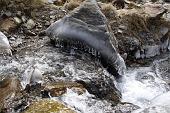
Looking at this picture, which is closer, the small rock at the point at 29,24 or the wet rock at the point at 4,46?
the wet rock at the point at 4,46

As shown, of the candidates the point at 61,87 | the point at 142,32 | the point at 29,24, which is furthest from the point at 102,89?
the point at 142,32

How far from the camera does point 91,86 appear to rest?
21.9 feet

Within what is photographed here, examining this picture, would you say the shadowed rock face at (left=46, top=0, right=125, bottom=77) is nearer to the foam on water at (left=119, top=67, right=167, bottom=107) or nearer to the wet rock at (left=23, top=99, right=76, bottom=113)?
the foam on water at (left=119, top=67, right=167, bottom=107)

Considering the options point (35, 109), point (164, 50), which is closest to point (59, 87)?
point (35, 109)

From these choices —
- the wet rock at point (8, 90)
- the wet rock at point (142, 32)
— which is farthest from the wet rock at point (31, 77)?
the wet rock at point (142, 32)

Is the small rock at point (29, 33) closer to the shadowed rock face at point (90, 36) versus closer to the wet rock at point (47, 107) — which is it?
the shadowed rock face at point (90, 36)

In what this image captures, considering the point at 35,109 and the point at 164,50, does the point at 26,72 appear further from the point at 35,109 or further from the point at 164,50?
the point at 164,50

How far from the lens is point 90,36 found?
7520mm

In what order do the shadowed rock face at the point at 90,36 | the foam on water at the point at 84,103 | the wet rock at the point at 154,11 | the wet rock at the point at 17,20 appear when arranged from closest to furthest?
the foam on water at the point at 84,103 → the shadowed rock face at the point at 90,36 → the wet rock at the point at 17,20 → the wet rock at the point at 154,11

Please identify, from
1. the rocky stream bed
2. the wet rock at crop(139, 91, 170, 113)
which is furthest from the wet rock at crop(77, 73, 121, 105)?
the wet rock at crop(139, 91, 170, 113)

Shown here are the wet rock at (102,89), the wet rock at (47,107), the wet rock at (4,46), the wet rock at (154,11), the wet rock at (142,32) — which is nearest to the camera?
the wet rock at (47,107)

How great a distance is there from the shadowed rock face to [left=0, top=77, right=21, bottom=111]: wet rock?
1655 millimetres

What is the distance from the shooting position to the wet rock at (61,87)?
238 inches

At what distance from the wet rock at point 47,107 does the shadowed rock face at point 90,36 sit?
83.9 inches
